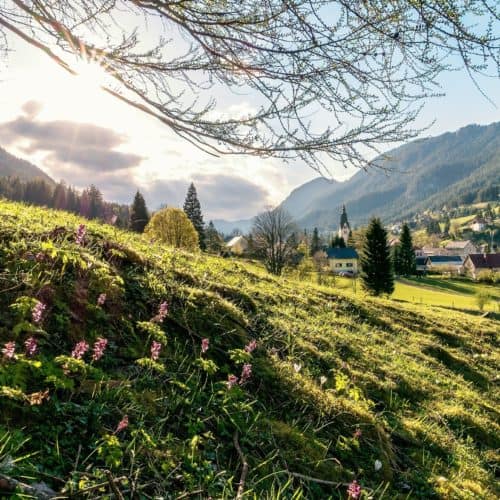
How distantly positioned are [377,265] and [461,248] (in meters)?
145

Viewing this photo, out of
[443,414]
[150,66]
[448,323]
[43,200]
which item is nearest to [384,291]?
[448,323]

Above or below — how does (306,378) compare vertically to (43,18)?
below

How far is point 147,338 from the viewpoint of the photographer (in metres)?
3.60

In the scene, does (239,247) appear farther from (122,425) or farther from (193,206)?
(122,425)

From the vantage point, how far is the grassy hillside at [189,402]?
223 cm

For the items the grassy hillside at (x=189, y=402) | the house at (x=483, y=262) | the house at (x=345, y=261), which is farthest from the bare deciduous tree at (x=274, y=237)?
the house at (x=483, y=262)

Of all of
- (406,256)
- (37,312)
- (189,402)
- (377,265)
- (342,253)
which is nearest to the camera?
(37,312)

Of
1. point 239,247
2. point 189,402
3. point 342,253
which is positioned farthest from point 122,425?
point 342,253

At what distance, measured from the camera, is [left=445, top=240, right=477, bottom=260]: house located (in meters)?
169

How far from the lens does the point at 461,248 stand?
169 metres

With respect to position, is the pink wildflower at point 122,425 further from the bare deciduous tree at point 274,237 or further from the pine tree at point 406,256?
the pine tree at point 406,256

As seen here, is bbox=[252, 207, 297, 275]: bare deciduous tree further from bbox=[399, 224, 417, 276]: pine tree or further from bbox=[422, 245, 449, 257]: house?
bbox=[422, 245, 449, 257]: house

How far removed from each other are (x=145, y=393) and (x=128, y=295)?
1.55m

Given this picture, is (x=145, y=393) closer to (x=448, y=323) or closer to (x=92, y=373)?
(x=92, y=373)
